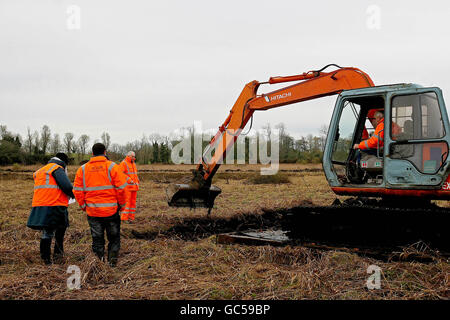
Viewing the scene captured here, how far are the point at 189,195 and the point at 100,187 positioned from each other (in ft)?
12.8

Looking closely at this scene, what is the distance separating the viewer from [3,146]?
143 feet

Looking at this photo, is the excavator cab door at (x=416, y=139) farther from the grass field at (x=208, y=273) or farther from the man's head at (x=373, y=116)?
the grass field at (x=208, y=273)

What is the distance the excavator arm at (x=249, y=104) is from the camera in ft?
25.4

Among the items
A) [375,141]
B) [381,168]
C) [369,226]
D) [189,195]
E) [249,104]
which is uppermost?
[249,104]

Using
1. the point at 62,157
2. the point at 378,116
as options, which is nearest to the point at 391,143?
the point at 378,116

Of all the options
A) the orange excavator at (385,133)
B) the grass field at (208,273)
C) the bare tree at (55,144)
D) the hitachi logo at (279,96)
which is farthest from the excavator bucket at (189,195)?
the bare tree at (55,144)

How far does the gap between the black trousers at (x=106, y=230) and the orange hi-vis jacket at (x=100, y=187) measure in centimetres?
12

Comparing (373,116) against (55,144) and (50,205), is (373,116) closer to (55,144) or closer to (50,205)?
(50,205)

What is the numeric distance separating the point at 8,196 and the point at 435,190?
15680 millimetres

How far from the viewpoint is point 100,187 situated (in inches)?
249

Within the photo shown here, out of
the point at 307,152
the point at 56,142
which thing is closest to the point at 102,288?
the point at 307,152

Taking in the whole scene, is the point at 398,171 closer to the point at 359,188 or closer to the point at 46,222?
the point at 359,188

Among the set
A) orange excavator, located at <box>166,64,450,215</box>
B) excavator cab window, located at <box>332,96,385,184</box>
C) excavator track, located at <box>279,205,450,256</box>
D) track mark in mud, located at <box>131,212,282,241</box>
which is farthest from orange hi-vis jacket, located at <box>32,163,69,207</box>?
excavator cab window, located at <box>332,96,385,184</box>

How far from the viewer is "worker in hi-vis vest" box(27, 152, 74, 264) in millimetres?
6559
